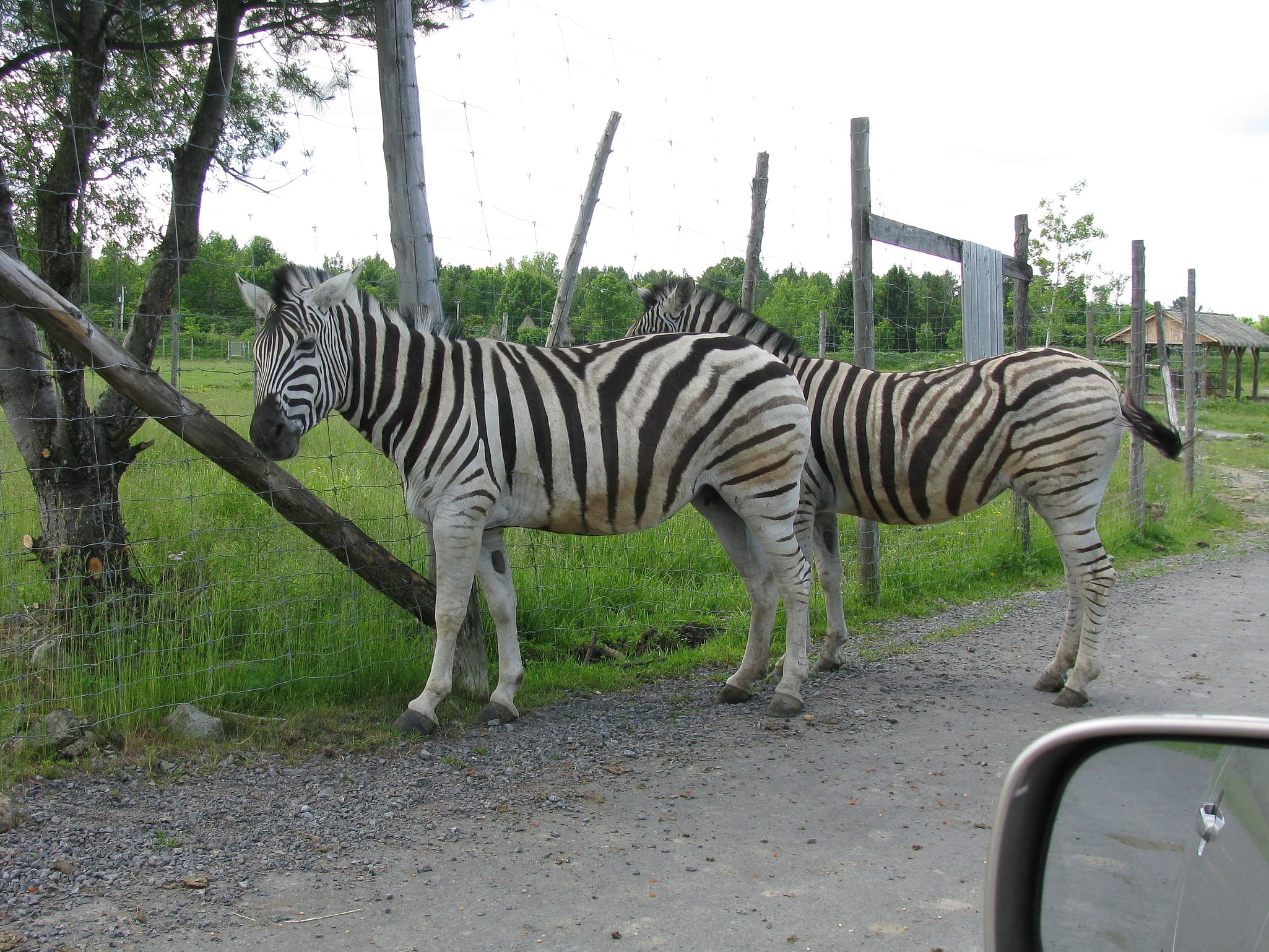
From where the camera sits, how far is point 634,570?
679cm

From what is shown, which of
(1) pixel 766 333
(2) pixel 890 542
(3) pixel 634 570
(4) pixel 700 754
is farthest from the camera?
(2) pixel 890 542

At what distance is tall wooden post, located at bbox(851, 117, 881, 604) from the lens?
7.19 m

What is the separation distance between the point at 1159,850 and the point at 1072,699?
13.4 feet

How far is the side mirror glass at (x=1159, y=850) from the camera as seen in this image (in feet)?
4.14

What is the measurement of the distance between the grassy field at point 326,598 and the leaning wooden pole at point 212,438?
0.21 metres

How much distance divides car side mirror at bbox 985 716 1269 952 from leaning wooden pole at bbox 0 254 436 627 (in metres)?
4.05

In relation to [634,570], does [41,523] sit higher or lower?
higher

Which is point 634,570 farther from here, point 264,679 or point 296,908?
point 296,908

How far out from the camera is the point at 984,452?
5.39 meters

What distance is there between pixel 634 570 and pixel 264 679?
2880 mm

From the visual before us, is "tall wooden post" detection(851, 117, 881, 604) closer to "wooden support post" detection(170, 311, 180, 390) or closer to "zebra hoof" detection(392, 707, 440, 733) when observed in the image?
"zebra hoof" detection(392, 707, 440, 733)

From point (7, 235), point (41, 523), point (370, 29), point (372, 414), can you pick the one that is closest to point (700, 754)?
point (372, 414)

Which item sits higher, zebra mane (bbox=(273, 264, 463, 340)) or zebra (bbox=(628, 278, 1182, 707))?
zebra mane (bbox=(273, 264, 463, 340))

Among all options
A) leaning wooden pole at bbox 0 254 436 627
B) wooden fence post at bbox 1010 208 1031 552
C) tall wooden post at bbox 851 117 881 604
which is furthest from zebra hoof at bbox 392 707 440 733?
wooden fence post at bbox 1010 208 1031 552
